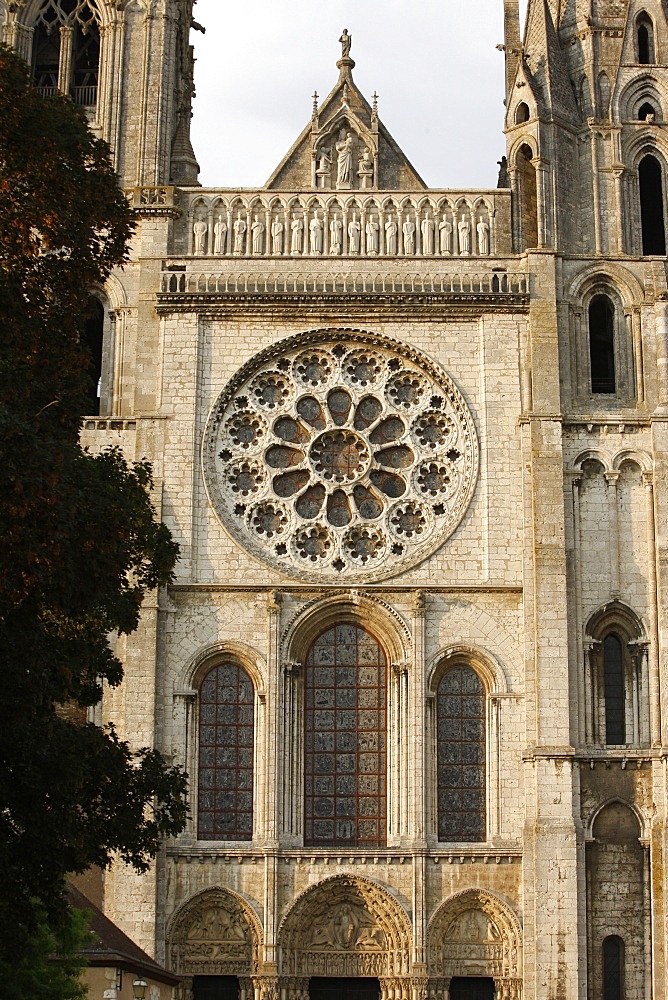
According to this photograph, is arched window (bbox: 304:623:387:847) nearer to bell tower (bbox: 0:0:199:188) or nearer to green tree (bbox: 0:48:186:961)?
bell tower (bbox: 0:0:199:188)

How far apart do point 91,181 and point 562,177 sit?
13553 mm

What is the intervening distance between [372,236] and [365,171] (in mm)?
1609

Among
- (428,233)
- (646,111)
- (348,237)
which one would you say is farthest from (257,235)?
(646,111)

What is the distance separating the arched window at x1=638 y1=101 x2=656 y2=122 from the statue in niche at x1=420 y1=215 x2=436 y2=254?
3.92 meters

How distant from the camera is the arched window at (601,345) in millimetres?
28672

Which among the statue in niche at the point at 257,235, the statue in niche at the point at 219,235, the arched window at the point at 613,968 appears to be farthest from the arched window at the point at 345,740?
the statue in niche at the point at 219,235

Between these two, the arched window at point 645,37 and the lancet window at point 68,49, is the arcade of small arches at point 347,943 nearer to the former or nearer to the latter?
the lancet window at point 68,49

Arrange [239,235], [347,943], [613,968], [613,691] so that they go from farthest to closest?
[239,235] → [613,691] → [347,943] → [613,968]

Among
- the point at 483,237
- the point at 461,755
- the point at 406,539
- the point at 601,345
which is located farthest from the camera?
the point at 601,345

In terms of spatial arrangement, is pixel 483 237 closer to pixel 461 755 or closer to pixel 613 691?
pixel 613 691

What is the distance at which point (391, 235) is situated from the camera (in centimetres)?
2889

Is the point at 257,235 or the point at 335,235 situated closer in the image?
the point at 335,235

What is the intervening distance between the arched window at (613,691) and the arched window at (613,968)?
112 inches

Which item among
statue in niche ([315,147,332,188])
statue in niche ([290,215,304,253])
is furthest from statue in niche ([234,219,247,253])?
statue in niche ([315,147,332,188])
